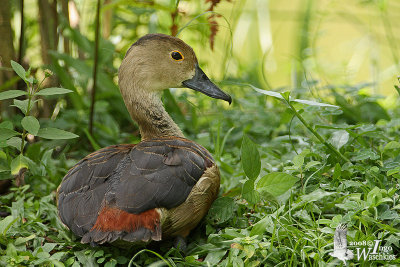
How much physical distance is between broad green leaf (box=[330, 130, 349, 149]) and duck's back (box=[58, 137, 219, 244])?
0.75 meters

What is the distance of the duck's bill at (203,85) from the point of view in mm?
3305

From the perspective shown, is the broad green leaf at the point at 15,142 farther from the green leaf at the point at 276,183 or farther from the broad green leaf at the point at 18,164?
the green leaf at the point at 276,183

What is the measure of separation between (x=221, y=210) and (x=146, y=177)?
50 cm

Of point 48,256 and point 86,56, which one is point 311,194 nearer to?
point 48,256

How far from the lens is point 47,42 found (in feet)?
14.1

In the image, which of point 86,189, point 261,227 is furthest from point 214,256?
point 86,189

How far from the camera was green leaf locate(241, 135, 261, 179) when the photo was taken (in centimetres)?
269

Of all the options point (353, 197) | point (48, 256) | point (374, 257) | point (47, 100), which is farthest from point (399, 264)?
point (47, 100)

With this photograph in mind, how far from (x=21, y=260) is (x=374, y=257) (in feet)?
5.30

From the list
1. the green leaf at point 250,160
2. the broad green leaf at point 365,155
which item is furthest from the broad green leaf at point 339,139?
the green leaf at point 250,160

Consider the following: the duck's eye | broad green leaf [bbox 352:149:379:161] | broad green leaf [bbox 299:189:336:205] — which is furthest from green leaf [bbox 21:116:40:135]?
broad green leaf [bbox 352:149:379:161]

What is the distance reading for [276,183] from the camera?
2.67 m

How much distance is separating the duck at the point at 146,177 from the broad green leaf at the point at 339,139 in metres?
0.74

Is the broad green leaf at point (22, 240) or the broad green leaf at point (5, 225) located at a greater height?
the broad green leaf at point (5, 225)
